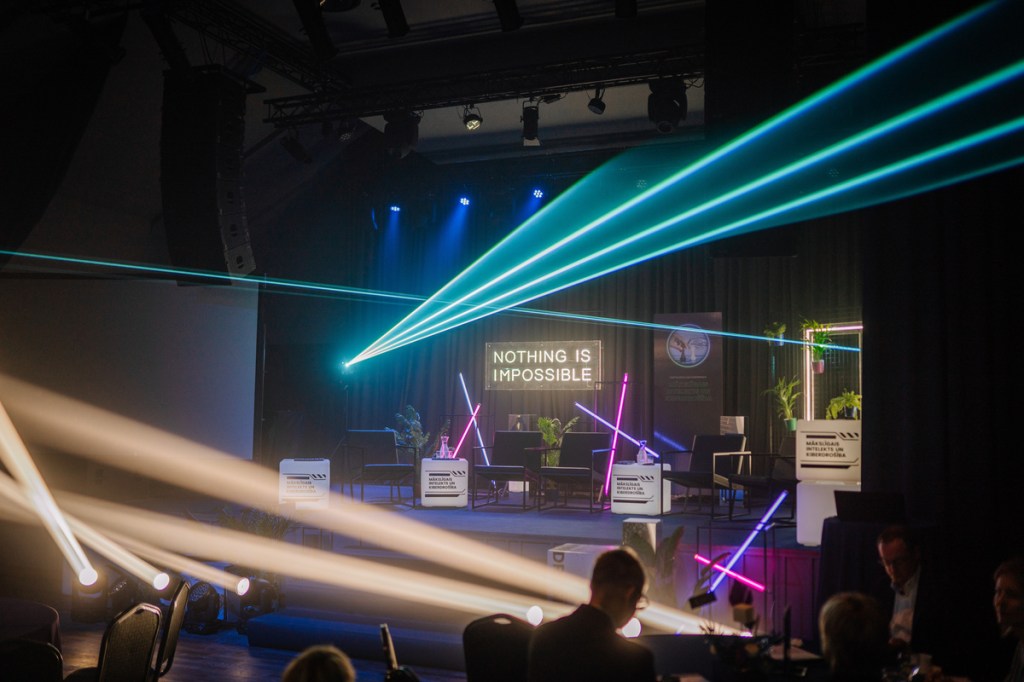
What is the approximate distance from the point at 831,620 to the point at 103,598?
5.59 m

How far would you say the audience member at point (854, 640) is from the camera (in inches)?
85.4

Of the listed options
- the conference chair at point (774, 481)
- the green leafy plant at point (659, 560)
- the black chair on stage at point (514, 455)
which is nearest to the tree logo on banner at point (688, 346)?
the conference chair at point (774, 481)

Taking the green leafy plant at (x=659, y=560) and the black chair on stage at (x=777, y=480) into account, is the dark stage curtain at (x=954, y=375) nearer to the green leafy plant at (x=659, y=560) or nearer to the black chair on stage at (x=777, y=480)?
the green leafy plant at (x=659, y=560)

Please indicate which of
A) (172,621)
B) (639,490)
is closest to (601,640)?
(172,621)

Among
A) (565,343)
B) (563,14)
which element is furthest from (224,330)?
(563,14)

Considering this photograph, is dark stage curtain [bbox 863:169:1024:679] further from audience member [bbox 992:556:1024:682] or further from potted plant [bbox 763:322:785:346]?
potted plant [bbox 763:322:785:346]

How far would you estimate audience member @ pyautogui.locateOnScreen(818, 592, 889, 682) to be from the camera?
85.4 inches

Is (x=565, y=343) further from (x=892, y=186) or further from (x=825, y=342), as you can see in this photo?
(x=892, y=186)

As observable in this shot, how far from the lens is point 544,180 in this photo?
10375 millimetres

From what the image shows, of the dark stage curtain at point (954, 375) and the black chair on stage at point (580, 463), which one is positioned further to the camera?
the black chair on stage at point (580, 463)

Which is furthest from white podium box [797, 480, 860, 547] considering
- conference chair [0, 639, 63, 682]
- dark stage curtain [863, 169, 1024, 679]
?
conference chair [0, 639, 63, 682]

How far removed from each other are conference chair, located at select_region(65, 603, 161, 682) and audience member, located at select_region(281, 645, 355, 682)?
1.45 meters

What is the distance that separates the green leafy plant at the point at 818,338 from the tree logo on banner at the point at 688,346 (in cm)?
125

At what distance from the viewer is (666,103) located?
24.1 ft
